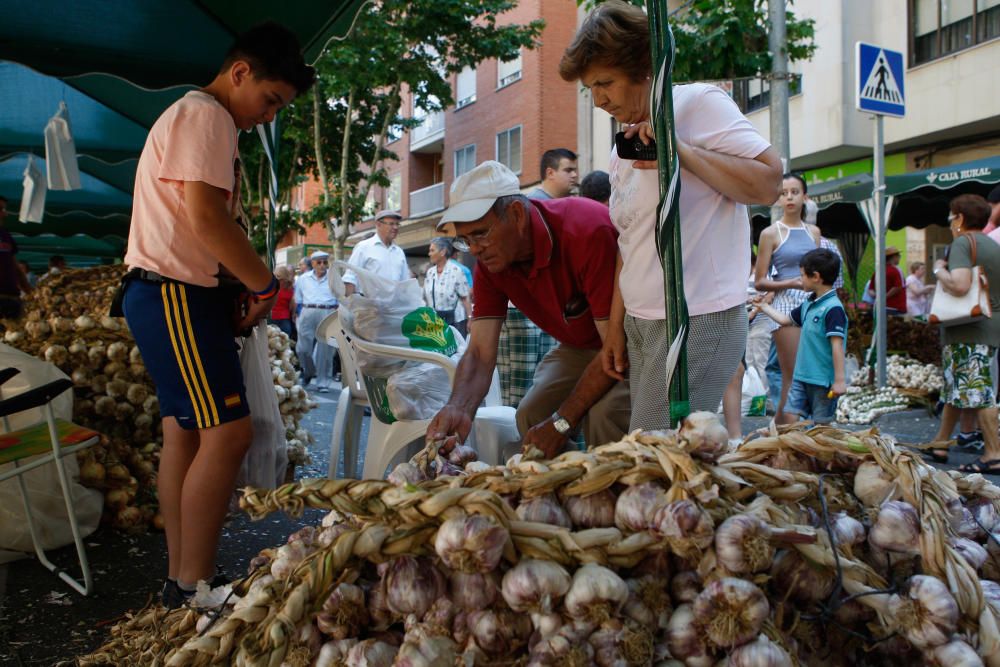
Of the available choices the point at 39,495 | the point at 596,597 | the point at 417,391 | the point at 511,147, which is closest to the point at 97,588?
the point at 39,495

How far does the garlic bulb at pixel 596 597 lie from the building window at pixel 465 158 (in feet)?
94.1

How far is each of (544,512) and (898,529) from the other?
409mm

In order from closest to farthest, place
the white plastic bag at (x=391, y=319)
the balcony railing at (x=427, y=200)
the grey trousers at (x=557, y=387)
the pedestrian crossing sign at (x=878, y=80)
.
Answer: the grey trousers at (x=557, y=387)
the white plastic bag at (x=391, y=319)
the pedestrian crossing sign at (x=878, y=80)
the balcony railing at (x=427, y=200)

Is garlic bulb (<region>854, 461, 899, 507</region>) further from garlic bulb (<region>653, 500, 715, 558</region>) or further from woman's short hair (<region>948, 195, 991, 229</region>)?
woman's short hair (<region>948, 195, 991, 229</region>)

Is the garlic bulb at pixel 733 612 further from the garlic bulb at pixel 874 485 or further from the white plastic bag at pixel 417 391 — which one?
the white plastic bag at pixel 417 391

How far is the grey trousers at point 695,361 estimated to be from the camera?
78.9 inches

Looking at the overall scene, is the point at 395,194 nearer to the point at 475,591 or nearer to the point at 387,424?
the point at 387,424

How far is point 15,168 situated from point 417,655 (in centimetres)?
1078

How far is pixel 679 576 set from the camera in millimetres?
889

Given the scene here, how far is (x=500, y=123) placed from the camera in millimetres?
27047

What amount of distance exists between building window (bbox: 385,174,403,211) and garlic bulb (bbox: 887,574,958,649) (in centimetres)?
3566

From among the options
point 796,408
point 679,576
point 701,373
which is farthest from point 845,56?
point 679,576

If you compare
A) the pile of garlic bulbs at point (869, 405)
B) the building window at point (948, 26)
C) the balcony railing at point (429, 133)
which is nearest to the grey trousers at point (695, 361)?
the pile of garlic bulbs at point (869, 405)

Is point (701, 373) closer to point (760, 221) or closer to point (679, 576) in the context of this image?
point (679, 576)
